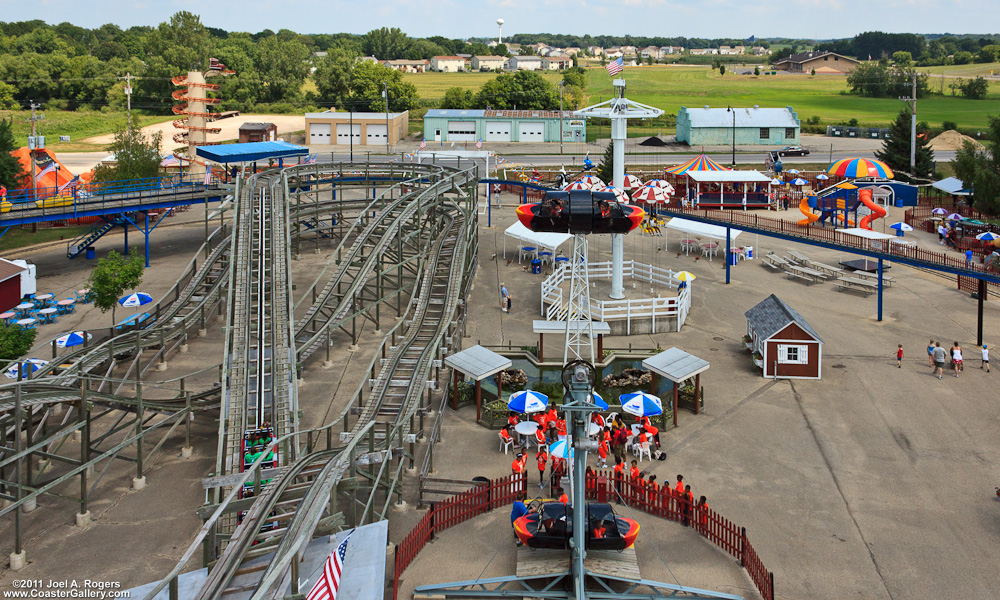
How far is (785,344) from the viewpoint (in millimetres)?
29031

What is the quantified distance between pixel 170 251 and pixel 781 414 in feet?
115

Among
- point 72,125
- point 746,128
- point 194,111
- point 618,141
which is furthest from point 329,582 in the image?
point 72,125

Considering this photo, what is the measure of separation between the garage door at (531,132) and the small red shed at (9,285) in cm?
6140

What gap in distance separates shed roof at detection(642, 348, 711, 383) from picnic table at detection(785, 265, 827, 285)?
673 inches

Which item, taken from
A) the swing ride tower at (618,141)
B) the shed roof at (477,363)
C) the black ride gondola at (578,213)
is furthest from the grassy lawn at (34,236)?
the black ride gondola at (578,213)

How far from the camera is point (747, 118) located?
86062 mm

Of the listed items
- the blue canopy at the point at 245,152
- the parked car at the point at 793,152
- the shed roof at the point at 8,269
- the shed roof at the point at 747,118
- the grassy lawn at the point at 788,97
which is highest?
the grassy lawn at the point at 788,97

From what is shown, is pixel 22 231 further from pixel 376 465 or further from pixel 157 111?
pixel 157 111

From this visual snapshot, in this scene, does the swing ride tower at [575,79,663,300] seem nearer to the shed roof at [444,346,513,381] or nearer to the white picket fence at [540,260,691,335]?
the white picket fence at [540,260,691,335]

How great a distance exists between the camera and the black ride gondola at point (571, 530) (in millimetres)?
17172

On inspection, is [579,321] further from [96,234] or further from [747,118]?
[747,118]

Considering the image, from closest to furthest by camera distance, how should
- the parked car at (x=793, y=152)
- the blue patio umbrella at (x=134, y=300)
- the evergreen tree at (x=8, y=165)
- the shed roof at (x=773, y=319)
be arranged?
the shed roof at (x=773, y=319), the blue patio umbrella at (x=134, y=300), the evergreen tree at (x=8, y=165), the parked car at (x=793, y=152)

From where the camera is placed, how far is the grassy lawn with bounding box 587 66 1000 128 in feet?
371

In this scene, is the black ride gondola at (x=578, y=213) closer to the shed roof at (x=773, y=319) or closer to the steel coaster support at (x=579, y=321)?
the steel coaster support at (x=579, y=321)
